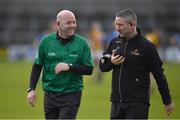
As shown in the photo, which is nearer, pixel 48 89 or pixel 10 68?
pixel 48 89

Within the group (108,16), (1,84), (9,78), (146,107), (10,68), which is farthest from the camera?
(108,16)

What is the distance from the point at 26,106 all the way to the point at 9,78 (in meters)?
12.6

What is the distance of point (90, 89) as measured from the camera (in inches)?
1145

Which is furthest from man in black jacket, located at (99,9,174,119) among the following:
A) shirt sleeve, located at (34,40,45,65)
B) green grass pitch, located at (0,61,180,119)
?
green grass pitch, located at (0,61,180,119)

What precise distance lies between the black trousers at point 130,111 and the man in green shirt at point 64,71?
2.49 ft

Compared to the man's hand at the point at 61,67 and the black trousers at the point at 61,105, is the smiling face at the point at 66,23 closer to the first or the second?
the man's hand at the point at 61,67

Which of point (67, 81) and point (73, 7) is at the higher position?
point (67, 81)

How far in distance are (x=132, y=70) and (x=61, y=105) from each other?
4.16 feet

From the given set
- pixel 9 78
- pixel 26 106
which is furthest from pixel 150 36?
pixel 9 78

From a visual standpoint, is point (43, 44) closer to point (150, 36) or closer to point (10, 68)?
point (150, 36)

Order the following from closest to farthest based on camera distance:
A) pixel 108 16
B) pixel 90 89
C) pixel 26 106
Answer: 1. pixel 26 106
2. pixel 90 89
3. pixel 108 16

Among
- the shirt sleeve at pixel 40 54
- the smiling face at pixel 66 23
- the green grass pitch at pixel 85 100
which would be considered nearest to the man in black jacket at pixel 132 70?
the smiling face at pixel 66 23

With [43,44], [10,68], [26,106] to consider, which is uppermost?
[43,44]

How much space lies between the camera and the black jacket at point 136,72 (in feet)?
38.0
